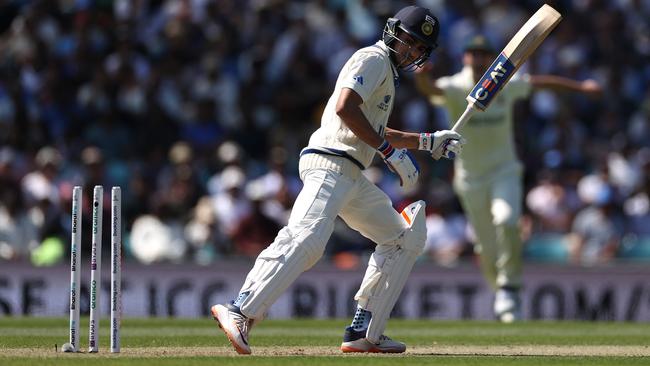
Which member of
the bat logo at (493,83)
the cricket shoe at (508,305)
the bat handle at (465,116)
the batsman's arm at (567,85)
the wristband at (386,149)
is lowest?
the cricket shoe at (508,305)

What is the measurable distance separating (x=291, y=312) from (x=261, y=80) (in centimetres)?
373

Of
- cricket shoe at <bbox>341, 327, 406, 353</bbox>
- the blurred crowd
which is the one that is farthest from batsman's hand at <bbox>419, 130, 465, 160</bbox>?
the blurred crowd

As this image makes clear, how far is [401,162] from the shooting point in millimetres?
6926

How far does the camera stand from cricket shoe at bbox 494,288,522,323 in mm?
10828

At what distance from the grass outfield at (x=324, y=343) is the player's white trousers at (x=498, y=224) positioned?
1.59ft

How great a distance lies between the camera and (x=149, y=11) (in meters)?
16.1

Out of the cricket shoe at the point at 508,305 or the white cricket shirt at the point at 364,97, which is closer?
the white cricket shirt at the point at 364,97

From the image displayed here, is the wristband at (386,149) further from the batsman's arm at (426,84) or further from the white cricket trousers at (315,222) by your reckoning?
the batsman's arm at (426,84)

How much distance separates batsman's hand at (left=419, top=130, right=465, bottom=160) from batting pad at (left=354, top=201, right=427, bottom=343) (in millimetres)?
385

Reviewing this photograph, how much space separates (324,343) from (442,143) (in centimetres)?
180

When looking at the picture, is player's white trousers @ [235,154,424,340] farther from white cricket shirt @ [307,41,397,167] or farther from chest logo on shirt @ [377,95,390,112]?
chest logo on shirt @ [377,95,390,112]

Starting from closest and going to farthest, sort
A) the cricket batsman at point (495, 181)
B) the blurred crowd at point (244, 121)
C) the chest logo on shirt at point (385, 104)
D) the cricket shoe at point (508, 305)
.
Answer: the chest logo on shirt at point (385, 104) < the cricket batsman at point (495, 181) < the cricket shoe at point (508, 305) < the blurred crowd at point (244, 121)

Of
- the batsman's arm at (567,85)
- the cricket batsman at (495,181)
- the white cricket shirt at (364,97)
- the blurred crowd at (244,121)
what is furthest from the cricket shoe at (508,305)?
the white cricket shirt at (364,97)

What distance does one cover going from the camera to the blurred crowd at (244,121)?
13.3 meters
